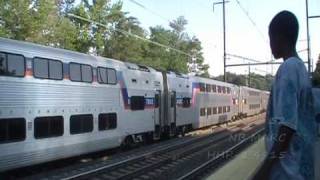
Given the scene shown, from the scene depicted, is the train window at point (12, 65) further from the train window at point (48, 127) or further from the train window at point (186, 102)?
the train window at point (186, 102)

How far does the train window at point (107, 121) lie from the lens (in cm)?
2027

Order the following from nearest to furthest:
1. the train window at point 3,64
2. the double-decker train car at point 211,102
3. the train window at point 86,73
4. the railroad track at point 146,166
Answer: the train window at point 3,64
the railroad track at point 146,166
the train window at point 86,73
the double-decker train car at point 211,102

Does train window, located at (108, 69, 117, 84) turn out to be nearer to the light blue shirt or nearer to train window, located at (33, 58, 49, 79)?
train window, located at (33, 58, 49, 79)

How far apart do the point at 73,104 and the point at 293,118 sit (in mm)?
15440

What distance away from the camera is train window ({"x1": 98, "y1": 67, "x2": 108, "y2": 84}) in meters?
20.3

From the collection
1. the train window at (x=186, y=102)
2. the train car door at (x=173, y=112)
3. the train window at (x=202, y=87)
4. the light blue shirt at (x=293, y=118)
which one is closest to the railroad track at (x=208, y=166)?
the train car door at (x=173, y=112)

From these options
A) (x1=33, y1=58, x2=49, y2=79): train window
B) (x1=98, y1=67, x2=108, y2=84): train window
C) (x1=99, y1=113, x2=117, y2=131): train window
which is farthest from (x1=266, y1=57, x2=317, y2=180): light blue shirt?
(x1=98, y1=67, x2=108, y2=84): train window

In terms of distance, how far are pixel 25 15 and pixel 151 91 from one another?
1605 cm

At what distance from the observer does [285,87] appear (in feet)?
10.6

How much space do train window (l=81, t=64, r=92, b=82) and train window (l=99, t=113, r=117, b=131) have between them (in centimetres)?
150

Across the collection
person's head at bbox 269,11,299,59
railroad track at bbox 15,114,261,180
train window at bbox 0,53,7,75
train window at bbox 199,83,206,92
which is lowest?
railroad track at bbox 15,114,261,180

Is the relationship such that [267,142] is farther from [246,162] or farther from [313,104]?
[246,162]

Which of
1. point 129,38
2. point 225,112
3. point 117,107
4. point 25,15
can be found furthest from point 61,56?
point 129,38

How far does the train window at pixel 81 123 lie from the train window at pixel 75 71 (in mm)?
1162
